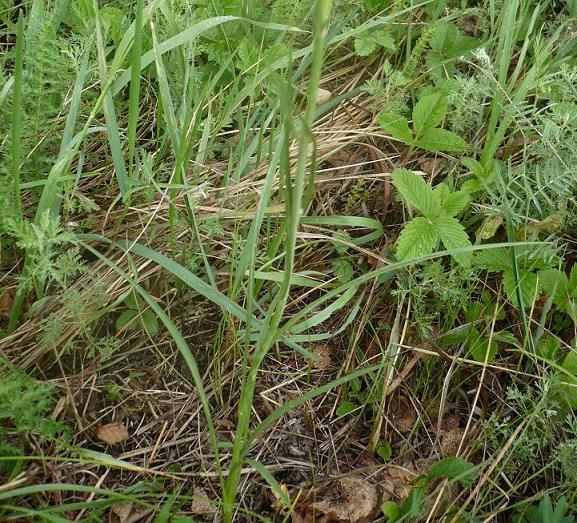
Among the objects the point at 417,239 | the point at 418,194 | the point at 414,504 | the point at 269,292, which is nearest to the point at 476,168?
the point at 418,194

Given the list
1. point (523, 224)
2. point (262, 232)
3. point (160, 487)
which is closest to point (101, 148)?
point (262, 232)

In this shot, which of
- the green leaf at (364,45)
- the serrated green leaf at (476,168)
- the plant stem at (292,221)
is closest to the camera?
the plant stem at (292,221)

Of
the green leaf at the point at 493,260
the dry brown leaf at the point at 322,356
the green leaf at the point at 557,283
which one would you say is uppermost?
the green leaf at the point at 493,260

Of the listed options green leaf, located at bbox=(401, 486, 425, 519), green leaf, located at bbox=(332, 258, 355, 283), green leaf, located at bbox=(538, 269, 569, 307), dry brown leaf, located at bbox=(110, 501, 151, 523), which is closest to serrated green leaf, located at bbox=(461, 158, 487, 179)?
green leaf, located at bbox=(538, 269, 569, 307)

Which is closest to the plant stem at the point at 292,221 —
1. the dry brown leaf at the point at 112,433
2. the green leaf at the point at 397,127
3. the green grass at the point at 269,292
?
the green grass at the point at 269,292

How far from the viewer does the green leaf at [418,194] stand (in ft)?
5.87

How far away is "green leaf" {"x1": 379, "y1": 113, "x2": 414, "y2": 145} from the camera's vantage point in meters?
1.94

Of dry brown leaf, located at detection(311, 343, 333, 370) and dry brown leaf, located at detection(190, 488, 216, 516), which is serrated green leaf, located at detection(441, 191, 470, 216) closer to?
dry brown leaf, located at detection(311, 343, 333, 370)

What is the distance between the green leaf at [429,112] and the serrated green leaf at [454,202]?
0.26 metres

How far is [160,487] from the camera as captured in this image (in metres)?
1.50

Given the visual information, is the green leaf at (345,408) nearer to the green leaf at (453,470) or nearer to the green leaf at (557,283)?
the green leaf at (453,470)

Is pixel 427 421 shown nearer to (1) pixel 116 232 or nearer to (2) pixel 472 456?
(2) pixel 472 456

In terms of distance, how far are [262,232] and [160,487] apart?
80cm

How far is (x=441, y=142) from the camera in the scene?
1.93 meters
